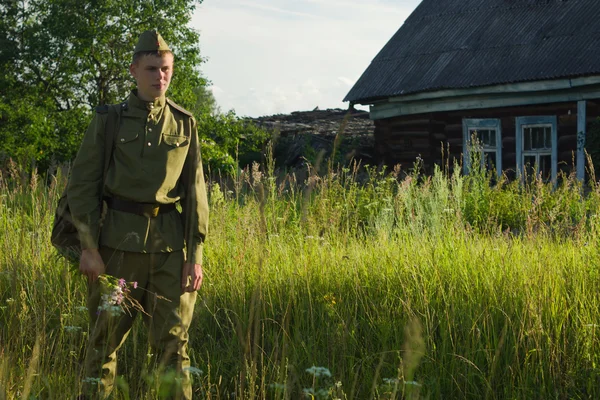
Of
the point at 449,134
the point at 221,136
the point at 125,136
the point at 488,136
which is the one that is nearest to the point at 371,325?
the point at 125,136

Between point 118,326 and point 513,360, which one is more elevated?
point 118,326

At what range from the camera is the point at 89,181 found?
3.23 metres

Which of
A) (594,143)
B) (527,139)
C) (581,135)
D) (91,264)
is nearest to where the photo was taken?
(91,264)

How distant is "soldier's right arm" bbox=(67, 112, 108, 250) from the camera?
10.5 ft

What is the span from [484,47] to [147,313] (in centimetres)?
1107

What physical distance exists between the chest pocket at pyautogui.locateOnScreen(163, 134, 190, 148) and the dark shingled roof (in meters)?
9.20

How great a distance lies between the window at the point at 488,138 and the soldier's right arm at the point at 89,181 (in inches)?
388

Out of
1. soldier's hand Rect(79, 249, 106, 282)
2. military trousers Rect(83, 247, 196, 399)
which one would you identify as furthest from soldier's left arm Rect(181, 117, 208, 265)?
soldier's hand Rect(79, 249, 106, 282)

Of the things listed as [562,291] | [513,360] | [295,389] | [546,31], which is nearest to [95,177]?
[295,389]

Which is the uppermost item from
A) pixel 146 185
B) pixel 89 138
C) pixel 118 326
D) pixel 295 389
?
pixel 89 138

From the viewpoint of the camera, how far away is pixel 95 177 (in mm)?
3240

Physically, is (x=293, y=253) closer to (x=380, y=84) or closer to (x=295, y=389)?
(x=295, y=389)

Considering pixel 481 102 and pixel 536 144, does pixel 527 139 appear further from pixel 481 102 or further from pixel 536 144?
pixel 481 102

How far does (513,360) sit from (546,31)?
10.3m
